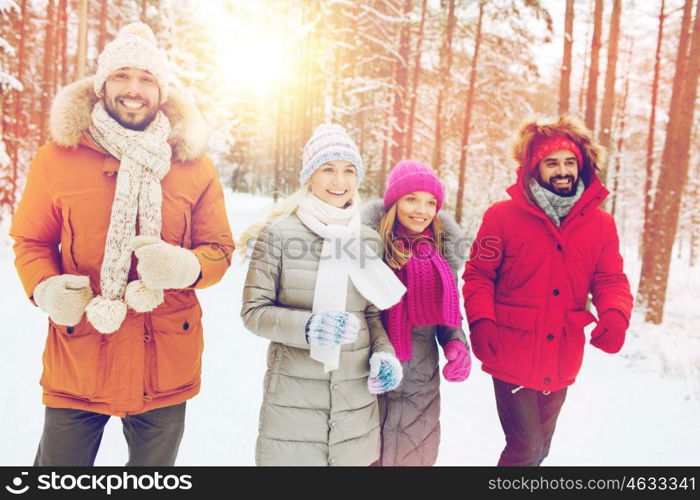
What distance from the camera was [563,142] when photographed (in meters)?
3.17

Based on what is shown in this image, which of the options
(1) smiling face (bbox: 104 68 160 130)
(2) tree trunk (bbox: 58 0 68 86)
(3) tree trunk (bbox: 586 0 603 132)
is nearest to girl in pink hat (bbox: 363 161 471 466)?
(1) smiling face (bbox: 104 68 160 130)

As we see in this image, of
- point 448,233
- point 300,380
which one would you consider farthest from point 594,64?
point 300,380

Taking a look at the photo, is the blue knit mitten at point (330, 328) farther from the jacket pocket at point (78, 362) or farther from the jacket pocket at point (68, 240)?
the jacket pocket at point (68, 240)

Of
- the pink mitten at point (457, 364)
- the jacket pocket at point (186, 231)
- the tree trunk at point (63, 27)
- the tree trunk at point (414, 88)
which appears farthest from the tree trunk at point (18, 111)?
the pink mitten at point (457, 364)

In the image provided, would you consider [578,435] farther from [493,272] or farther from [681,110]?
[681,110]

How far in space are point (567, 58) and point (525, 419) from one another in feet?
32.6

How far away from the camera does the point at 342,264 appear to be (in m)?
2.65

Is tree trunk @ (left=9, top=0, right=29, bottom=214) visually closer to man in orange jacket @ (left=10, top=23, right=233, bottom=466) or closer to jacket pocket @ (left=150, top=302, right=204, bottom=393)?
man in orange jacket @ (left=10, top=23, right=233, bottom=466)

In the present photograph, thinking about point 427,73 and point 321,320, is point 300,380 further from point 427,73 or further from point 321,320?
point 427,73

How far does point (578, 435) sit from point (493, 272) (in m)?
2.59

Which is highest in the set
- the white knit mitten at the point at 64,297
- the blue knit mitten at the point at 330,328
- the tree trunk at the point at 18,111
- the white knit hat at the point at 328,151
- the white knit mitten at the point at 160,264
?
the tree trunk at the point at 18,111

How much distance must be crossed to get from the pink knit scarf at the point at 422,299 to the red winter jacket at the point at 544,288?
0.69 ft

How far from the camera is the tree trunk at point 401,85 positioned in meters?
13.5

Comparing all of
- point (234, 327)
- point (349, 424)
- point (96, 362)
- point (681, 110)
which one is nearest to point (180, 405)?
point (96, 362)
